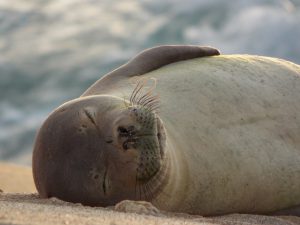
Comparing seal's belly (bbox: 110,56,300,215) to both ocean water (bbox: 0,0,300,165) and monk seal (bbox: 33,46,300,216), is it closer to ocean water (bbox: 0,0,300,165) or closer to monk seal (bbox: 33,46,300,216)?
monk seal (bbox: 33,46,300,216)

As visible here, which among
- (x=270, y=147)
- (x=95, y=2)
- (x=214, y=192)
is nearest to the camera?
(x=214, y=192)

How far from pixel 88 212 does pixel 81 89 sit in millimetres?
10655

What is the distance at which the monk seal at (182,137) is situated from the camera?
3.69 m

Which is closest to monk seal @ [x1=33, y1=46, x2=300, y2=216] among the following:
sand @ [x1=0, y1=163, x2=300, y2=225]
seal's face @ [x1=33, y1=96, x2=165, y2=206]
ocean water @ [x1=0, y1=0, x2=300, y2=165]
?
seal's face @ [x1=33, y1=96, x2=165, y2=206]

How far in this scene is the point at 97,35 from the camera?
15984 mm

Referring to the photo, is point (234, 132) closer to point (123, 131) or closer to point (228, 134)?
point (228, 134)

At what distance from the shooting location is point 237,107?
4.61m

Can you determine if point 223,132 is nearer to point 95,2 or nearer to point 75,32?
point 75,32

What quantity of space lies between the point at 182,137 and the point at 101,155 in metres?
0.69

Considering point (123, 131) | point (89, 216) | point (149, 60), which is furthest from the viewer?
point (149, 60)

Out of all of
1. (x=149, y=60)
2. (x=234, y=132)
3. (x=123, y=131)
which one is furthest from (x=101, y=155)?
(x=149, y=60)

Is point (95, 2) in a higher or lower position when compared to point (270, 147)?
higher

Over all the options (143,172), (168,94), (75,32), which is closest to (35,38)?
(75,32)

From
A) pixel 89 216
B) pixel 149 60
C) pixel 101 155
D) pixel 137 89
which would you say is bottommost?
pixel 89 216
